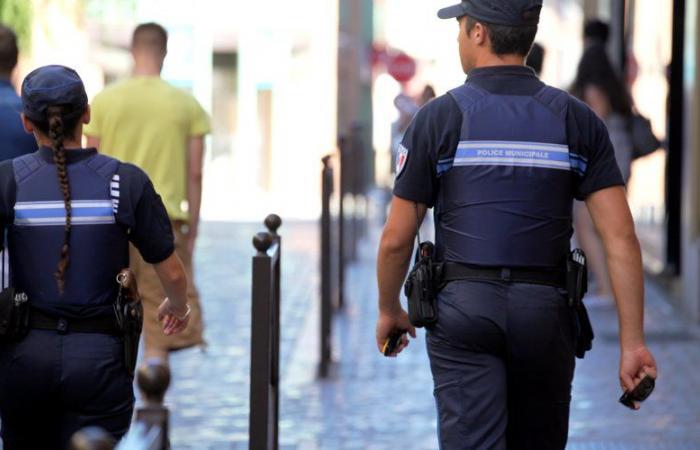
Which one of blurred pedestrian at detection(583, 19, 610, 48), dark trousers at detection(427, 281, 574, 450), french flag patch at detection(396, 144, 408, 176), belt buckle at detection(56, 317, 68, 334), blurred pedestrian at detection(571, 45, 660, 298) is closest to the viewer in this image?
dark trousers at detection(427, 281, 574, 450)

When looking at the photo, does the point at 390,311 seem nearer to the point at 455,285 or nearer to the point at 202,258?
the point at 455,285

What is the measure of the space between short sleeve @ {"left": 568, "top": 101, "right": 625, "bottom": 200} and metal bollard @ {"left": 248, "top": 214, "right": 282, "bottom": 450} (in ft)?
5.07

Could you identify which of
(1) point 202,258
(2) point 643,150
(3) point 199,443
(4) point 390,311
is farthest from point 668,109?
(4) point 390,311

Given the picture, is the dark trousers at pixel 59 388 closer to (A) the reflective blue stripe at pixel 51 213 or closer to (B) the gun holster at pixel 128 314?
(B) the gun holster at pixel 128 314

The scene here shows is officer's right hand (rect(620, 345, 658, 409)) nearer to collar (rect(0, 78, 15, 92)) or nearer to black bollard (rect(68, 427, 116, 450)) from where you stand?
black bollard (rect(68, 427, 116, 450))

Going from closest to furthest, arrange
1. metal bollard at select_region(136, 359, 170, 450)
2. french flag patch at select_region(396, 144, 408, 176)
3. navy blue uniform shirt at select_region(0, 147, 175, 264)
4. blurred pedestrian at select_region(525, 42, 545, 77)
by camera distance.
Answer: metal bollard at select_region(136, 359, 170, 450), french flag patch at select_region(396, 144, 408, 176), navy blue uniform shirt at select_region(0, 147, 175, 264), blurred pedestrian at select_region(525, 42, 545, 77)

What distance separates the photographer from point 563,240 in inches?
186

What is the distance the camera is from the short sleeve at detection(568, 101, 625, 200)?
15.5 ft

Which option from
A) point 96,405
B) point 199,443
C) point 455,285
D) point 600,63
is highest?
point 600,63

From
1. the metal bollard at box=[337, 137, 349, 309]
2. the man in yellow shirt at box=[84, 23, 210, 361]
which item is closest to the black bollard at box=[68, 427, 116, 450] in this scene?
the man in yellow shirt at box=[84, 23, 210, 361]

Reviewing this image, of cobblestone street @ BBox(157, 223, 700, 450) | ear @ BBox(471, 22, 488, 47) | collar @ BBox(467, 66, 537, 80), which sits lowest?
cobblestone street @ BBox(157, 223, 700, 450)

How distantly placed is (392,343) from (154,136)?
13.4 feet

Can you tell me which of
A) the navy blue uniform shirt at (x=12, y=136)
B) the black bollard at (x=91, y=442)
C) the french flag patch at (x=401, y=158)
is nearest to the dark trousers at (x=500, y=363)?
the french flag patch at (x=401, y=158)

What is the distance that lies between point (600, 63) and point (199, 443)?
18.3 feet
